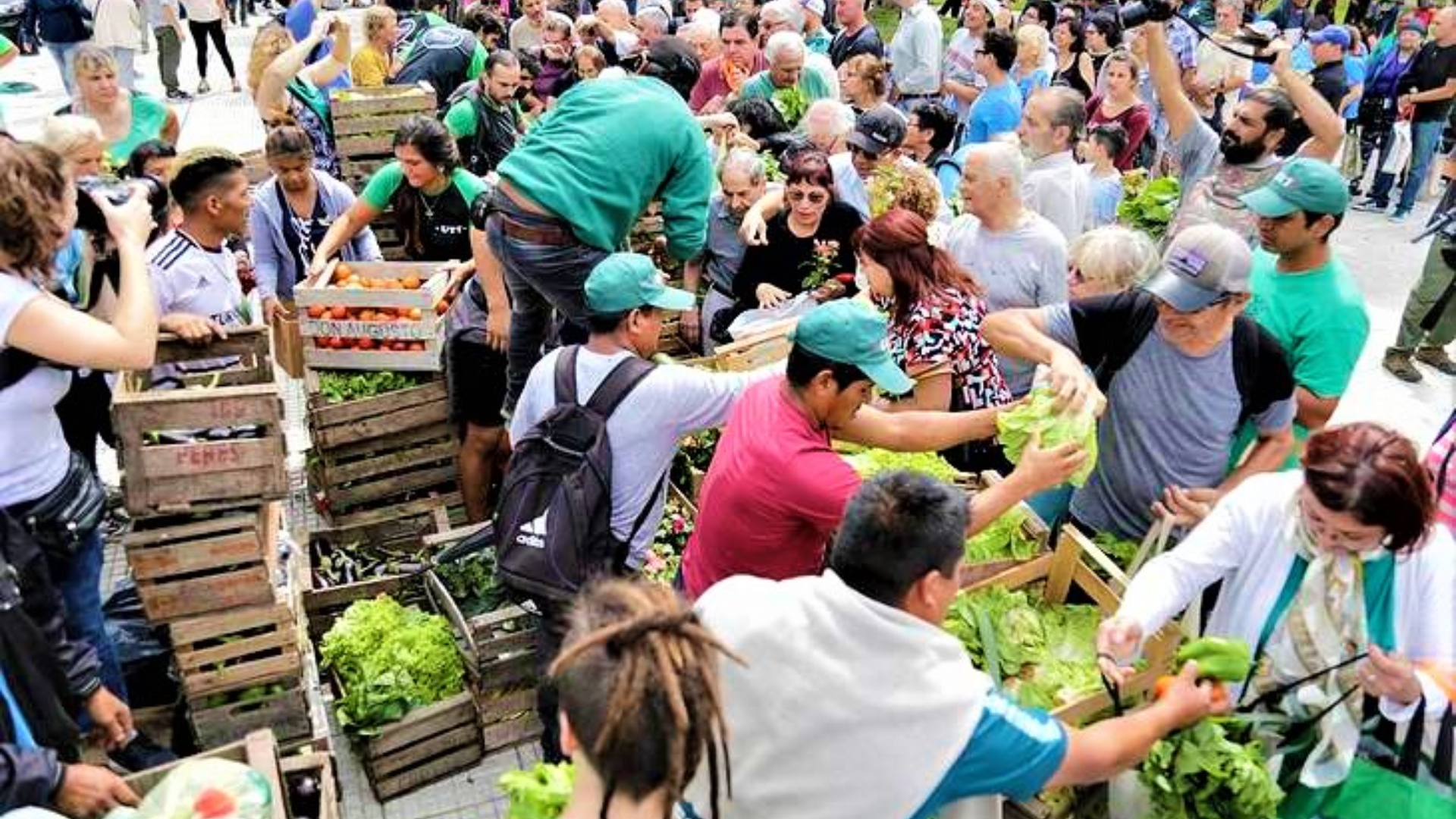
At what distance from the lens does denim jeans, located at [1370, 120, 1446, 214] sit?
1130cm

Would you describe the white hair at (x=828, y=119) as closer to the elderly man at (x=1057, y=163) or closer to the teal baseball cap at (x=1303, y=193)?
the elderly man at (x=1057, y=163)

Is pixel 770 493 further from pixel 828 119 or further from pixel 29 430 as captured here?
pixel 828 119

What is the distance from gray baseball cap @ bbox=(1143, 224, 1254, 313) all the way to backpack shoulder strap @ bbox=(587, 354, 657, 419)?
1.65 metres

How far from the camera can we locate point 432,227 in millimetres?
5898

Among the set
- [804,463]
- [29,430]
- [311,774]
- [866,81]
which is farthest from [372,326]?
[866,81]

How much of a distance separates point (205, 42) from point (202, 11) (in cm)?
61

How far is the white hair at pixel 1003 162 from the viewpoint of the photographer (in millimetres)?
4797

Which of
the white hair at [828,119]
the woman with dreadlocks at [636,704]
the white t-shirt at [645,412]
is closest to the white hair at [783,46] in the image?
the white hair at [828,119]

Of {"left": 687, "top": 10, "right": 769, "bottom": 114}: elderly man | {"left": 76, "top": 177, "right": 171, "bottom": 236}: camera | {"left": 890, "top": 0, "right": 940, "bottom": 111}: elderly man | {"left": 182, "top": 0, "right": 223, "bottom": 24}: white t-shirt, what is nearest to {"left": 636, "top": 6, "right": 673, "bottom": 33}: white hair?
{"left": 687, "top": 10, "right": 769, "bottom": 114}: elderly man

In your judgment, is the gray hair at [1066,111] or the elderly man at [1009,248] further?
the gray hair at [1066,111]

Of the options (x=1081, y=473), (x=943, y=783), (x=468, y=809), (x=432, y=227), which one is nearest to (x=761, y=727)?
(x=943, y=783)

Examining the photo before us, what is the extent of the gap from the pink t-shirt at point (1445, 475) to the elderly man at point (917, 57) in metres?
6.71

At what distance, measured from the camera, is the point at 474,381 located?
5.43 meters

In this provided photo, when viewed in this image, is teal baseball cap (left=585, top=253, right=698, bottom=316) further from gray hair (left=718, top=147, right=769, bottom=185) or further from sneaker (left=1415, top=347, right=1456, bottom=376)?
sneaker (left=1415, top=347, right=1456, bottom=376)
